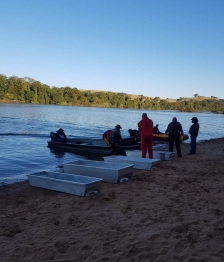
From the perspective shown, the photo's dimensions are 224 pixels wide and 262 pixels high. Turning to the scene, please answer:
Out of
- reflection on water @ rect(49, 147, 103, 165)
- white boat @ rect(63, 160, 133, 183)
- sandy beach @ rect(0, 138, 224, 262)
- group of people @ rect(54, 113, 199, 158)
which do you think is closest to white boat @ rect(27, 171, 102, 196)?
sandy beach @ rect(0, 138, 224, 262)

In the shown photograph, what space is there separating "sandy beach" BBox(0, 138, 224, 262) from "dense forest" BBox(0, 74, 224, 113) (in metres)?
103

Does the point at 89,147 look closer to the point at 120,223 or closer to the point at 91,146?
the point at 91,146

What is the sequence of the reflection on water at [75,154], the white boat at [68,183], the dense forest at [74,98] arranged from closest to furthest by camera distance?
the white boat at [68,183] < the reflection on water at [75,154] < the dense forest at [74,98]

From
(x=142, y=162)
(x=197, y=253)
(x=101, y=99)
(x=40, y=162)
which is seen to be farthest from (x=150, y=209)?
(x=101, y=99)

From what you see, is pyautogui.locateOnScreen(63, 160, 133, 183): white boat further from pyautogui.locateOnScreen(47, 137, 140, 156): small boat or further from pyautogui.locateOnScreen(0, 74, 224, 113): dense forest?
Answer: pyautogui.locateOnScreen(0, 74, 224, 113): dense forest

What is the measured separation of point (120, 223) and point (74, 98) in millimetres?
120219

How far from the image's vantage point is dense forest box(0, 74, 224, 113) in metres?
105

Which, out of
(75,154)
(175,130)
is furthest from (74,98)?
(175,130)

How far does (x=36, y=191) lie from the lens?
7.46 m

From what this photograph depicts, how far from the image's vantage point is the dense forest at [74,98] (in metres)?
105

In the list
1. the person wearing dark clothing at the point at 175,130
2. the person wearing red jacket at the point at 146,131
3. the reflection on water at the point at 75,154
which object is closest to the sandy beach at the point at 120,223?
the person wearing red jacket at the point at 146,131

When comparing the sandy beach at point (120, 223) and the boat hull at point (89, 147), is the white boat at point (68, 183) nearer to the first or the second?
the sandy beach at point (120, 223)

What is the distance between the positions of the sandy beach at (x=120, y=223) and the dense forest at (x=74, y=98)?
103 meters

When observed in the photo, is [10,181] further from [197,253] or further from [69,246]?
[197,253]
